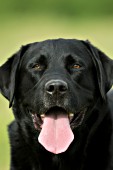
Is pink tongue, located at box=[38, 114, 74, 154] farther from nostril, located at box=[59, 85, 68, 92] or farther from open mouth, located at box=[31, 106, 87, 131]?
nostril, located at box=[59, 85, 68, 92]

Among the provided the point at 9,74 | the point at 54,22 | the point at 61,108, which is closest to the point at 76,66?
the point at 61,108

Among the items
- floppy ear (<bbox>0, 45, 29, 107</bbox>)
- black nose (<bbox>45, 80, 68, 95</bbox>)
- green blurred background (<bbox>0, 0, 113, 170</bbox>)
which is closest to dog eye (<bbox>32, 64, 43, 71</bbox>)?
floppy ear (<bbox>0, 45, 29, 107</bbox>)

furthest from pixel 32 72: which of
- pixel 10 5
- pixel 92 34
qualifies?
pixel 10 5

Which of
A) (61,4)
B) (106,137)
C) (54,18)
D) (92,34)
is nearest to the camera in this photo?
(106,137)

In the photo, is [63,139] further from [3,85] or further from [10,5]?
[10,5]

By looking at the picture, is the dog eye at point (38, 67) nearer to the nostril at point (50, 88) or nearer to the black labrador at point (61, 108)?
the black labrador at point (61, 108)

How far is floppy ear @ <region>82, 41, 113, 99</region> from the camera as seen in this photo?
280 inches

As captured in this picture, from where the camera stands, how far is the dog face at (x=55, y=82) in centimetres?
675

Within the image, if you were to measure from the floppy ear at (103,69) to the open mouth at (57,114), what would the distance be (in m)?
0.31

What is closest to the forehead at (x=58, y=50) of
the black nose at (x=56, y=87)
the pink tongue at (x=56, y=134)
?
the black nose at (x=56, y=87)

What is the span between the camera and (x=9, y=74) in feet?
23.7

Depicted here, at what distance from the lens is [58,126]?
22.4 feet

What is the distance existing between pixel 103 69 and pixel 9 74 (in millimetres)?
922

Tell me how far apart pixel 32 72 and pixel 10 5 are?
2587cm
